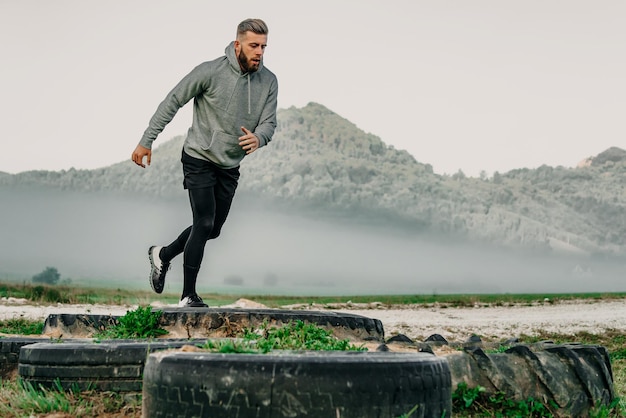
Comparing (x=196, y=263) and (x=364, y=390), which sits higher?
(x=196, y=263)

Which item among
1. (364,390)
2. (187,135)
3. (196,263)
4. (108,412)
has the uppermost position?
(187,135)

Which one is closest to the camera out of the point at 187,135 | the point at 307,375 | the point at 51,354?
the point at 307,375

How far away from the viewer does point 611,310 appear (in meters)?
21.2

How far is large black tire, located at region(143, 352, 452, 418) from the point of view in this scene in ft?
10.5

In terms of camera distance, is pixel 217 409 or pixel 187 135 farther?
pixel 187 135

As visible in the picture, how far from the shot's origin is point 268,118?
801 cm

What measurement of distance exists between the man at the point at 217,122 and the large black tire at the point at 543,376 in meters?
3.22

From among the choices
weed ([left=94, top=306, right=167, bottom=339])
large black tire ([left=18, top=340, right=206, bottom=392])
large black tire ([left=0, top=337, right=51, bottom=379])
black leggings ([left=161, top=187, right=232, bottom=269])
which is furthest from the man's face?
large black tire ([left=18, top=340, right=206, bottom=392])

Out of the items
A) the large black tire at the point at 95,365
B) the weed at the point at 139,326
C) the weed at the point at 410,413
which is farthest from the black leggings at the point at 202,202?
the weed at the point at 410,413

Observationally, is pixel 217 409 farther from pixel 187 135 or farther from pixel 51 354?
pixel 187 135

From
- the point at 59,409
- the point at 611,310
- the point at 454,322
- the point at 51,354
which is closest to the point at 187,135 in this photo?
the point at 51,354

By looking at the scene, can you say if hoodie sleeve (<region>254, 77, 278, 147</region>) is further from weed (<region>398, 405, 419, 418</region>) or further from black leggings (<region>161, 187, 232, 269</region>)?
weed (<region>398, 405, 419, 418</region>)

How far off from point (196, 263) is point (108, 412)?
3599mm

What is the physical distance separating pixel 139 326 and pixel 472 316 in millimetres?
13832
